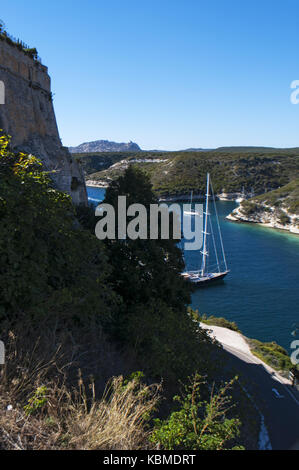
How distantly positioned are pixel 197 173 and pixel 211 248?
58772mm

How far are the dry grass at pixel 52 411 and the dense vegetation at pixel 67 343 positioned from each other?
0.01m

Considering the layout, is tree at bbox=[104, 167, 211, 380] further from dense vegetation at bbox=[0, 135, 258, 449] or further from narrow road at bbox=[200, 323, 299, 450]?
narrow road at bbox=[200, 323, 299, 450]

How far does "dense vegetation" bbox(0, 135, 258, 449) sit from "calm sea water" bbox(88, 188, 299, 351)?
18.3 m

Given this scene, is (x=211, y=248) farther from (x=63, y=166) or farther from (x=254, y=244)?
(x=63, y=166)

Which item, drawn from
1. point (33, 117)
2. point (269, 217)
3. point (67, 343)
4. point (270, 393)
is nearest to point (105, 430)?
point (67, 343)

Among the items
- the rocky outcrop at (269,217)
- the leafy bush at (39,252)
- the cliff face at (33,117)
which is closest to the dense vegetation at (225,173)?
the rocky outcrop at (269,217)

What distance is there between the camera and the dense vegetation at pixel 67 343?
429cm

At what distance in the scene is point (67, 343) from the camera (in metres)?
6.30

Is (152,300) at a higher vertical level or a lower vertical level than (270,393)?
higher

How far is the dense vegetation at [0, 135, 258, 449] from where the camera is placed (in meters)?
4.29

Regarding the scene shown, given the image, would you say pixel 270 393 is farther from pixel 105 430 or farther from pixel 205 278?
pixel 205 278

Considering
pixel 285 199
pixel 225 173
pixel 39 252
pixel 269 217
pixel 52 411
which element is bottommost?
pixel 269 217

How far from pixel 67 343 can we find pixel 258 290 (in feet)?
103

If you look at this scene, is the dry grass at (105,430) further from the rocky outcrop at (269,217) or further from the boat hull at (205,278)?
the rocky outcrop at (269,217)
